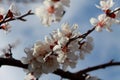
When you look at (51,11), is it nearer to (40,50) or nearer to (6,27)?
(40,50)

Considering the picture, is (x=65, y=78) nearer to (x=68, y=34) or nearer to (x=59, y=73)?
(x=59, y=73)

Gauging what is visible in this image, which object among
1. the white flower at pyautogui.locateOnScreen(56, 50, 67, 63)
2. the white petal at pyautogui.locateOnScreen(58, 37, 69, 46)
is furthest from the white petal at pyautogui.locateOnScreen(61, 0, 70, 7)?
the white flower at pyautogui.locateOnScreen(56, 50, 67, 63)

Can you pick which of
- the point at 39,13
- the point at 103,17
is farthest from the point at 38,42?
A: the point at 103,17

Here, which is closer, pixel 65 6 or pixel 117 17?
pixel 65 6

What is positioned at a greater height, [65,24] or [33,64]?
[65,24]

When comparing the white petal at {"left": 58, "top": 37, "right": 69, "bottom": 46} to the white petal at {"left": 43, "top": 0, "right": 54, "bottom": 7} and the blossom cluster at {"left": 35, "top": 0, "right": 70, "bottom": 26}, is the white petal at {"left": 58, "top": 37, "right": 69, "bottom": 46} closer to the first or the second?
the blossom cluster at {"left": 35, "top": 0, "right": 70, "bottom": 26}

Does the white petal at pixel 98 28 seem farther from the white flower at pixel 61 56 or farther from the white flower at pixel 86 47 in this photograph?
the white flower at pixel 61 56
